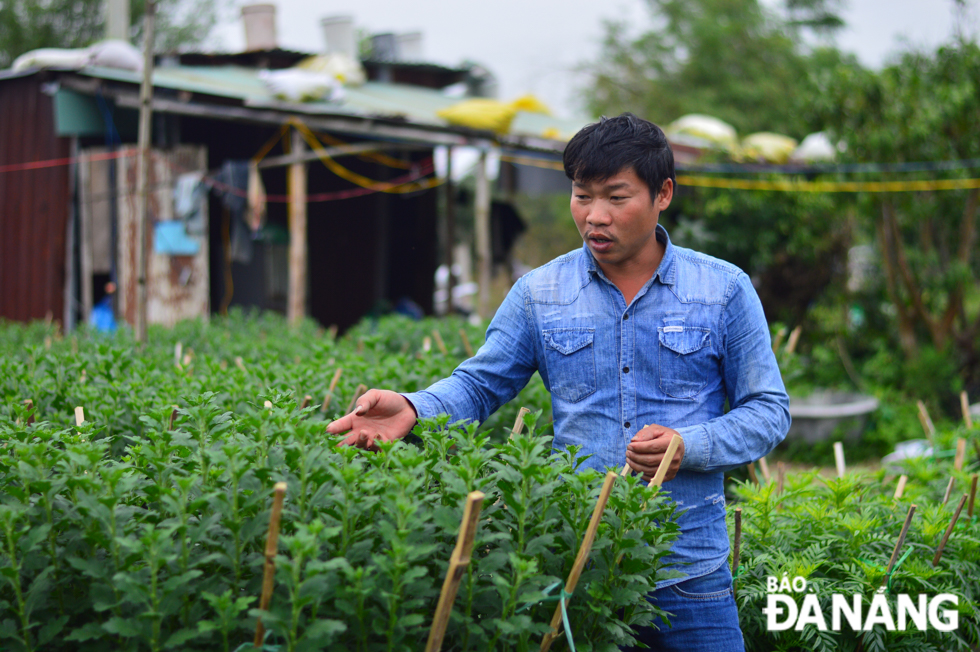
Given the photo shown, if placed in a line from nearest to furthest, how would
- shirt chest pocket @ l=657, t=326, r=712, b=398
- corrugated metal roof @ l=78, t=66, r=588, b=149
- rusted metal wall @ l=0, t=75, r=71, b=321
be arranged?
shirt chest pocket @ l=657, t=326, r=712, b=398
corrugated metal roof @ l=78, t=66, r=588, b=149
rusted metal wall @ l=0, t=75, r=71, b=321

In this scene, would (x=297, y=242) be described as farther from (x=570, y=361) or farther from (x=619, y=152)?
(x=619, y=152)

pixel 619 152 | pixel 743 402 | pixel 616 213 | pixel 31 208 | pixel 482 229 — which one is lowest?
pixel 743 402

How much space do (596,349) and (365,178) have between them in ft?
48.8

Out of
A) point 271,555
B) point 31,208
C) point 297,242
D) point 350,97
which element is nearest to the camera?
point 271,555

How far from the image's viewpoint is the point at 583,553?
213cm

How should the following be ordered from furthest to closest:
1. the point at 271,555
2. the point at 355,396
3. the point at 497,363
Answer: the point at 355,396 < the point at 497,363 < the point at 271,555

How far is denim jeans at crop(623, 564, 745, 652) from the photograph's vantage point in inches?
102

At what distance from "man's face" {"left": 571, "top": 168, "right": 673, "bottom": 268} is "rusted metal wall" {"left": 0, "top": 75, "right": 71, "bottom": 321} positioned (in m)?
11.8

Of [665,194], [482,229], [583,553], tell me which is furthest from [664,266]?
[482,229]

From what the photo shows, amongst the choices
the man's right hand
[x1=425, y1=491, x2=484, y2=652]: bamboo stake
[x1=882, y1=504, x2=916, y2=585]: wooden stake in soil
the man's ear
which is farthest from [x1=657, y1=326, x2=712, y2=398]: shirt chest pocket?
[x1=882, y1=504, x2=916, y2=585]: wooden stake in soil

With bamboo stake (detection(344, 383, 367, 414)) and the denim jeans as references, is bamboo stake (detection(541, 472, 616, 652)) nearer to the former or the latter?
the denim jeans

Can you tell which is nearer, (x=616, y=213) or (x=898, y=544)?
(x=616, y=213)

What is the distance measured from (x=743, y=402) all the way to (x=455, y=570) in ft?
3.88

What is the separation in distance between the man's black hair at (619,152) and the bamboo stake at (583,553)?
97 centimetres
